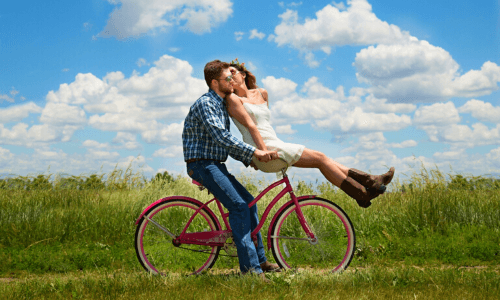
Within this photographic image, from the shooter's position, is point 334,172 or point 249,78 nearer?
point 334,172

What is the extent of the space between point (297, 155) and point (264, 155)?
0.45 meters

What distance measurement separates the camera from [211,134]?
503 cm

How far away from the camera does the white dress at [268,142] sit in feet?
16.8

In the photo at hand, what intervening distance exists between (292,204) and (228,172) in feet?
3.01

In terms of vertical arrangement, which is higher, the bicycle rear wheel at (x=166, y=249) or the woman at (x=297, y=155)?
the woman at (x=297, y=155)

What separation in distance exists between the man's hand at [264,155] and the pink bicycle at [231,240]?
0.53m

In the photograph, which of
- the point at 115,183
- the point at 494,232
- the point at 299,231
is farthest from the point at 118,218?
the point at 494,232

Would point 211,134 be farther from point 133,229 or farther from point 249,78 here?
point 133,229

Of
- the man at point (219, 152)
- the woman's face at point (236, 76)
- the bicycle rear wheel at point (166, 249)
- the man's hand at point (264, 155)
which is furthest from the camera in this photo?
the bicycle rear wheel at point (166, 249)

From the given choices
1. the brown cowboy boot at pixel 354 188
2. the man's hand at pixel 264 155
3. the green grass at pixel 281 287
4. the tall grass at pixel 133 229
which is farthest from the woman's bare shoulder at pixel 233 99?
the tall grass at pixel 133 229

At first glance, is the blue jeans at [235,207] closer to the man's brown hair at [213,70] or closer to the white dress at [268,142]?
the white dress at [268,142]

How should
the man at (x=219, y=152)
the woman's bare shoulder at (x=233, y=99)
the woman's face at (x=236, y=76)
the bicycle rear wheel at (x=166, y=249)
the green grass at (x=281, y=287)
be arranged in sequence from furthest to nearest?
the bicycle rear wheel at (x=166, y=249)
the woman's face at (x=236, y=76)
the woman's bare shoulder at (x=233, y=99)
the man at (x=219, y=152)
the green grass at (x=281, y=287)

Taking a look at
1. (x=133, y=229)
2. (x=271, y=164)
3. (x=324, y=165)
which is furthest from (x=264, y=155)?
(x=133, y=229)

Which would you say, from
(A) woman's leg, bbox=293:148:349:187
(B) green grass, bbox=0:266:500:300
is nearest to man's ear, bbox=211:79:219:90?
(A) woman's leg, bbox=293:148:349:187
